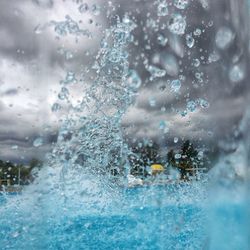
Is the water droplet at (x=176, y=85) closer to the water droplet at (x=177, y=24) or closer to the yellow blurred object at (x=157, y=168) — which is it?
the water droplet at (x=177, y=24)

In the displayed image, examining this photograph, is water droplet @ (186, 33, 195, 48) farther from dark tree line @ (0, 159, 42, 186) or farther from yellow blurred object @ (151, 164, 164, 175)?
dark tree line @ (0, 159, 42, 186)

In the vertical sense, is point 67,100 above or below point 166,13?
below

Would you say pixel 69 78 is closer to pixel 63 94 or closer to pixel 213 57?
pixel 63 94

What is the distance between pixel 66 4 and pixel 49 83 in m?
0.60

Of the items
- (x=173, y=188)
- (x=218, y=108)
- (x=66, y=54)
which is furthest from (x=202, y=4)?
(x=173, y=188)

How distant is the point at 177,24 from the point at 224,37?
0.34 m

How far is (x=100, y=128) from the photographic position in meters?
3.23

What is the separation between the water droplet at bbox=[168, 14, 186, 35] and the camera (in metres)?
2.64

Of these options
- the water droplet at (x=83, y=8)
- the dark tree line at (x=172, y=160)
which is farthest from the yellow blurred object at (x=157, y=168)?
the water droplet at (x=83, y=8)

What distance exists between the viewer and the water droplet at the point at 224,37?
2.45 meters

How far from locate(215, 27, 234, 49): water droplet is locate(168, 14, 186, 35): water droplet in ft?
0.83

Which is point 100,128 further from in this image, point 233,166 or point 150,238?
point 233,166

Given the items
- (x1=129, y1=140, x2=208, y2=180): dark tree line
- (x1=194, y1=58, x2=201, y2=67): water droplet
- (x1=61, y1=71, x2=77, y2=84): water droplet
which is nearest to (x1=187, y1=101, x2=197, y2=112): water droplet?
(x1=194, y1=58, x2=201, y2=67): water droplet

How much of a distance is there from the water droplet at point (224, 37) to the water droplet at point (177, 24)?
253mm
